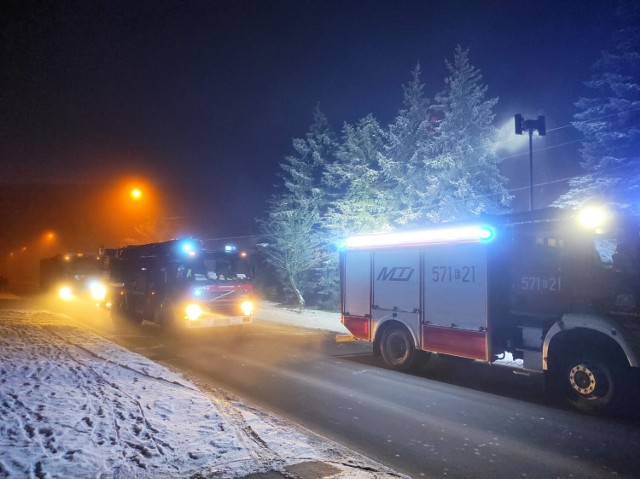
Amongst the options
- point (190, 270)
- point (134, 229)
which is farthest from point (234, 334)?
point (134, 229)

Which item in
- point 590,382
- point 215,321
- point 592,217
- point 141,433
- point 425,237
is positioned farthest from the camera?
point 215,321

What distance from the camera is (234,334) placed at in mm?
15664

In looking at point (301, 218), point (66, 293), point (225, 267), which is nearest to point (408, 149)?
point (301, 218)

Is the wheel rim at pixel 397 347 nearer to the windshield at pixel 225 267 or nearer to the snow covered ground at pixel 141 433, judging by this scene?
the snow covered ground at pixel 141 433

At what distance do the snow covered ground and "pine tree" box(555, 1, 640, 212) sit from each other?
17.9 metres

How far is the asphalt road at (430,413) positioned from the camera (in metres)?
5.25

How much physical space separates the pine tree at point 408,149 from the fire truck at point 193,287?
10.9 meters

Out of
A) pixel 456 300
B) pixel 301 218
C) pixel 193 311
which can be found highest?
pixel 301 218

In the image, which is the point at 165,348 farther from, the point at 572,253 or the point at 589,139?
the point at 589,139

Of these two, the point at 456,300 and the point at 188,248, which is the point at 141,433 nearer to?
the point at 456,300

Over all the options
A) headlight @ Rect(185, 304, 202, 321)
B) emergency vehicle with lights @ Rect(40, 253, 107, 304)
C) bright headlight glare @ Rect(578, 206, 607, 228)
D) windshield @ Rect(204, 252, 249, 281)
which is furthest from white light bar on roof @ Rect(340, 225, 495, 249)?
emergency vehicle with lights @ Rect(40, 253, 107, 304)

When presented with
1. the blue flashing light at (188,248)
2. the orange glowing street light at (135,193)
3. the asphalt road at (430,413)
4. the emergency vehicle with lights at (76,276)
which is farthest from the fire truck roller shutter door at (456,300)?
the emergency vehicle with lights at (76,276)

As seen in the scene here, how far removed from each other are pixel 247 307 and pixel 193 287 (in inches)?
73.5

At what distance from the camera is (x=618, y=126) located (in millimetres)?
19891
